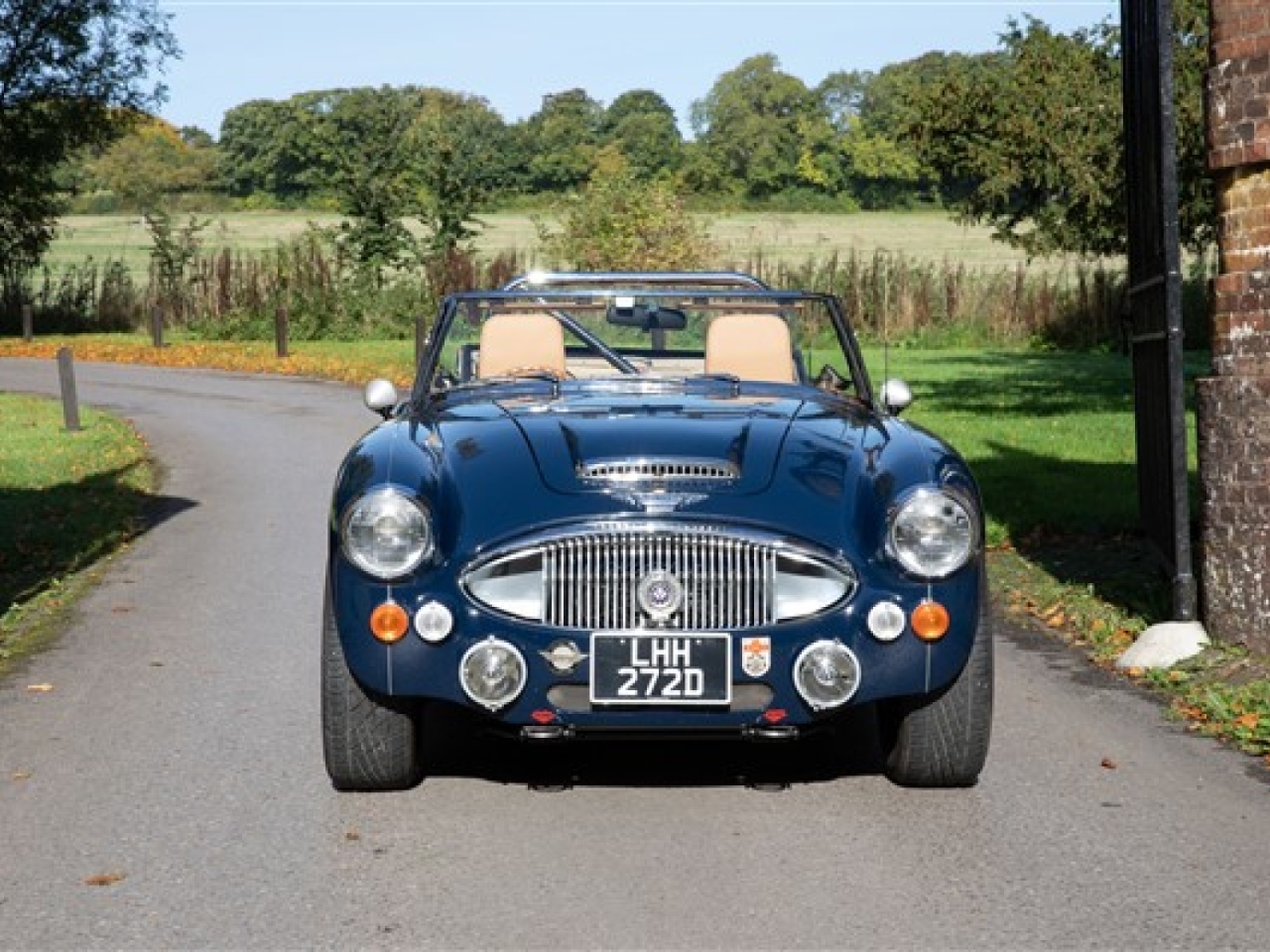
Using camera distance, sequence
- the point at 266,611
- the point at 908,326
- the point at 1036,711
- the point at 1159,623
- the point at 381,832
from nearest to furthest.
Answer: the point at 381,832 < the point at 1036,711 < the point at 1159,623 < the point at 266,611 < the point at 908,326

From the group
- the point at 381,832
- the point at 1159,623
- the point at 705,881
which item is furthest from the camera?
the point at 1159,623

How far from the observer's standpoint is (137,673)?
29.2 feet

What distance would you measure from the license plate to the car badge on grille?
0.07 meters

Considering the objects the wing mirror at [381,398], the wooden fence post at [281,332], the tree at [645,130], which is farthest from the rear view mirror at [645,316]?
the tree at [645,130]

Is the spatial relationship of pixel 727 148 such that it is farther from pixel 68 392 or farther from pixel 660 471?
pixel 660 471

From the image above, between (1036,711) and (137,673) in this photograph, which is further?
(137,673)

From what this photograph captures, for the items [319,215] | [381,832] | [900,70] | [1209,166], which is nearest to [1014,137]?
[1209,166]

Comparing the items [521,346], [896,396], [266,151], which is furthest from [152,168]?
[896,396]

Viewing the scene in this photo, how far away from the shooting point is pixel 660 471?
20.9 ft

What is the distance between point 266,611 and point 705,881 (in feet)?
18.6

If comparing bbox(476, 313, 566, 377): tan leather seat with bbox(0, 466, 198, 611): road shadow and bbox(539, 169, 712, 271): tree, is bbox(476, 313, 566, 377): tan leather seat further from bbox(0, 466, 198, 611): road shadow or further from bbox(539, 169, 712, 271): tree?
bbox(539, 169, 712, 271): tree

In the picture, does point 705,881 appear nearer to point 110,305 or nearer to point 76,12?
point 110,305

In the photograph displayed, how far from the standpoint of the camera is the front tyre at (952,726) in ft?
21.0

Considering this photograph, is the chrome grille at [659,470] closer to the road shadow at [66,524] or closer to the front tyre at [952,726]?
the front tyre at [952,726]
